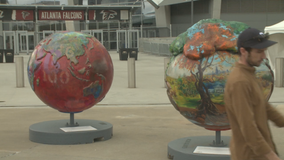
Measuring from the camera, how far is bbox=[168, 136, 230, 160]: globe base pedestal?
212 inches

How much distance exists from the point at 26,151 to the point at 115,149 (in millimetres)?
1388

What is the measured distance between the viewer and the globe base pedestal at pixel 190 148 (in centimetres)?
539

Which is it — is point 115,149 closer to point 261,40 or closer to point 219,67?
point 219,67

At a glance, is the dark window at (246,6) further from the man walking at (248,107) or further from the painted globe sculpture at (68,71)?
the man walking at (248,107)

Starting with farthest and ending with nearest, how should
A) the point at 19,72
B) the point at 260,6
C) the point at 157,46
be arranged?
the point at 260,6 → the point at 157,46 → the point at 19,72

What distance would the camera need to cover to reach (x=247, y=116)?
9.68 ft

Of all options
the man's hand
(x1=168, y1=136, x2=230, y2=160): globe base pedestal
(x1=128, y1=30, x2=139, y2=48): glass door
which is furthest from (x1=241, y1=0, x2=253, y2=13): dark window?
the man's hand

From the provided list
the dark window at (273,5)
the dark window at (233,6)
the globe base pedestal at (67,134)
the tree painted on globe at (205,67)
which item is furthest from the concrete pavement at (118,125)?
the dark window at (273,5)

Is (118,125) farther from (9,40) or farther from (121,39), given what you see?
(121,39)

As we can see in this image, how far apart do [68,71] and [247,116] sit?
4.31 meters

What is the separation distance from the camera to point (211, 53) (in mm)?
5395

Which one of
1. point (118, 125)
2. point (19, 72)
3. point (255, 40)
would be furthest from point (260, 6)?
point (255, 40)

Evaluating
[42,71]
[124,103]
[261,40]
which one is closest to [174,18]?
[124,103]

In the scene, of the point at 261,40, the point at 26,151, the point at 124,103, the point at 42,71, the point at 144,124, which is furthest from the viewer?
the point at 124,103
